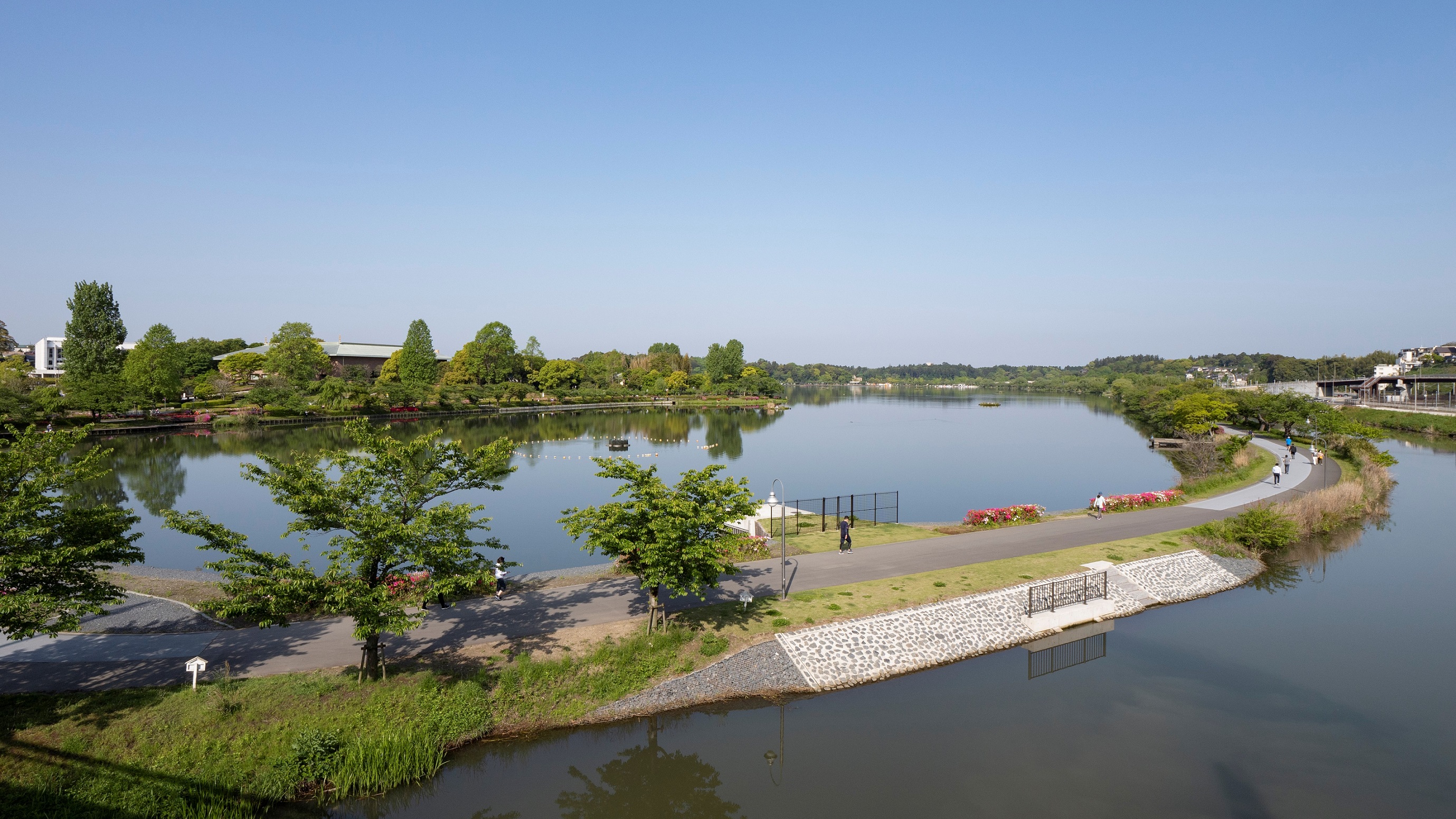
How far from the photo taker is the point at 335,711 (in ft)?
49.2

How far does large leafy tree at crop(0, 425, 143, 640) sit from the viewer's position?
521 inches

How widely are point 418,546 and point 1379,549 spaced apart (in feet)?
134

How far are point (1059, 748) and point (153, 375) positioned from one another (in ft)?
360

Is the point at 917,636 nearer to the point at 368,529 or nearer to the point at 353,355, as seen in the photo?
the point at 368,529

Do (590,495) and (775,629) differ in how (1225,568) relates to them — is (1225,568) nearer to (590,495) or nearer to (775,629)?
(775,629)

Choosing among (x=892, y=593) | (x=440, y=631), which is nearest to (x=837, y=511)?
(x=892, y=593)

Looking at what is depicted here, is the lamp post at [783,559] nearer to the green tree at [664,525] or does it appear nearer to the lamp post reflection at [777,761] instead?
the green tree at [664,525]

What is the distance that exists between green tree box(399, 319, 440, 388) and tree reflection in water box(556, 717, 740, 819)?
385 ft

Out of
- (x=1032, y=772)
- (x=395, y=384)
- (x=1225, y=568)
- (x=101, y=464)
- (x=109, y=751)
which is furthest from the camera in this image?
(x=395, y=384)

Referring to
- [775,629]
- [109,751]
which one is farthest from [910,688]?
[109,751]

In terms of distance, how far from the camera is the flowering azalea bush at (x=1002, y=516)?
31734 millimetres

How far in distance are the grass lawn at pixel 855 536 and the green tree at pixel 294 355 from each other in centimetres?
10003

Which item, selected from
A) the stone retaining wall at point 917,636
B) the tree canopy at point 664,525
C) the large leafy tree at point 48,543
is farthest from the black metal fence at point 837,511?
the large leafy tree at point 48,543

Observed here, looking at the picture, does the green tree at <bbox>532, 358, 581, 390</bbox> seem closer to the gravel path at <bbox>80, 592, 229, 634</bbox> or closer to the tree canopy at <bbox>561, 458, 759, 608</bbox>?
the gravel path at <bbox>80, 592, 229, 634</bbox>
